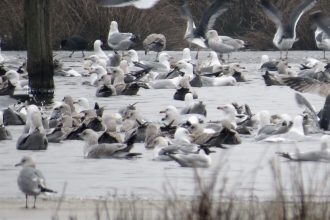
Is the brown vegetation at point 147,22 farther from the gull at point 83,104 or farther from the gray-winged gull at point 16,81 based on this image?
the gull at point 83,104

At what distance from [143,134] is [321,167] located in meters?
3.05

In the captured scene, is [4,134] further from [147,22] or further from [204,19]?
[147,22]

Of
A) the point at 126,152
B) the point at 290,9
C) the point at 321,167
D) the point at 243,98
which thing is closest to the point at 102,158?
the point at 126,152

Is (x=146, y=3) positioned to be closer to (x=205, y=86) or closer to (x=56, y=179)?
(x=56, y=179)

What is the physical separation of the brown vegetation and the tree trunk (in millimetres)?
11764

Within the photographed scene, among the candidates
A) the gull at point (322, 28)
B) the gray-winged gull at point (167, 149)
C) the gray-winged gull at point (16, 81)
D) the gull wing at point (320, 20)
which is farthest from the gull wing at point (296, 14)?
the gray-winged gull at point (167, 149)

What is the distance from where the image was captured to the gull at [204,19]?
27281 millimetres

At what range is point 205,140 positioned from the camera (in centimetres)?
1280

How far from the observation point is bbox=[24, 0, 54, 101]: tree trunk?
18719 mm

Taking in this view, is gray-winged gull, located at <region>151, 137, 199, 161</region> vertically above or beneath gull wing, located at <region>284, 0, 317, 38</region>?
above

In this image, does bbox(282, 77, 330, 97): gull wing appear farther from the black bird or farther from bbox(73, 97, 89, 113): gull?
the black bird

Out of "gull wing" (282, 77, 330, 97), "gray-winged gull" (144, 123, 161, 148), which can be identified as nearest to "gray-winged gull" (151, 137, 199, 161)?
"gray-winged gull" (144, 123, 161, 148)

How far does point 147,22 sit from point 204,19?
5.36m

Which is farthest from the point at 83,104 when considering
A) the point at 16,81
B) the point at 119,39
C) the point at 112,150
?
the point at 119,39
